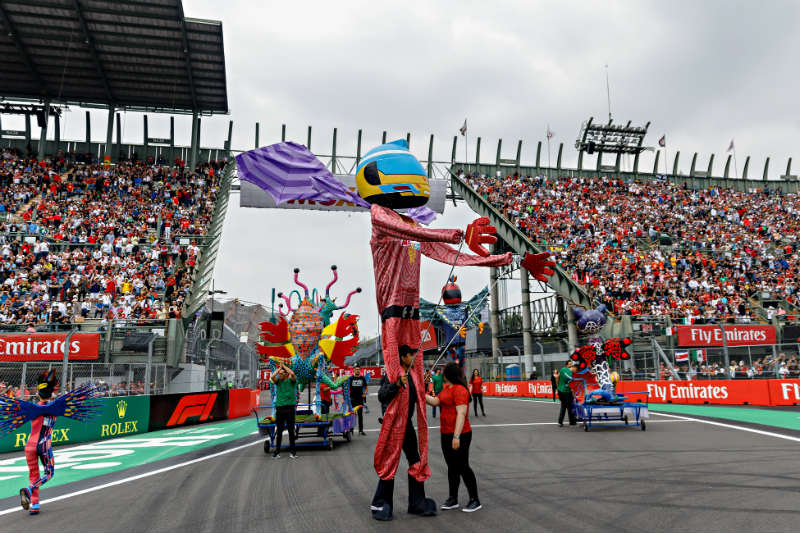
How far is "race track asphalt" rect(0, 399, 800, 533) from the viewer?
4.98 meters

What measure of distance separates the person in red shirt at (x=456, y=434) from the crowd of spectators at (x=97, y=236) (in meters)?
17.7

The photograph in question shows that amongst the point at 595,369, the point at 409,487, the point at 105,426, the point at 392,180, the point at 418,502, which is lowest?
the point at 105,426

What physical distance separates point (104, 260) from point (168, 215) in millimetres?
5233

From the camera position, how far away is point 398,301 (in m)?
5.65

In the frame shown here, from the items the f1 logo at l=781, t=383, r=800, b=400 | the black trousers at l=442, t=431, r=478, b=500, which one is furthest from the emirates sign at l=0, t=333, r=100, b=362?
the f1 logo at l=781, t=383, r=800, b=400

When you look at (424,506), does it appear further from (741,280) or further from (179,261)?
(741,280)

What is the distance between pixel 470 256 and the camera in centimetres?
609

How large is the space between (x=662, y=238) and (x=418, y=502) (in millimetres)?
32023

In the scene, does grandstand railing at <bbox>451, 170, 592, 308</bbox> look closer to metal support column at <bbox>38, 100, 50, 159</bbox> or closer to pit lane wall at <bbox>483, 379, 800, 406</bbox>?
pit lane wall at <bbox>483, 379, 800, 406</bbox>

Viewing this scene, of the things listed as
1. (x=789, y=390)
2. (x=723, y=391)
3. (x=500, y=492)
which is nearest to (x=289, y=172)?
(x=500, y=492)

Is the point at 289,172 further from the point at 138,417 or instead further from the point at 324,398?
the point at 138,417

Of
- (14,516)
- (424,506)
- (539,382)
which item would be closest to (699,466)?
(424,506)

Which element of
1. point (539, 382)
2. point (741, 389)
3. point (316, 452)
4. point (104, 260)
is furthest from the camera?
point (539, 382)

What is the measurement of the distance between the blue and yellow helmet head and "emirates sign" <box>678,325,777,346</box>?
19.3 meters
